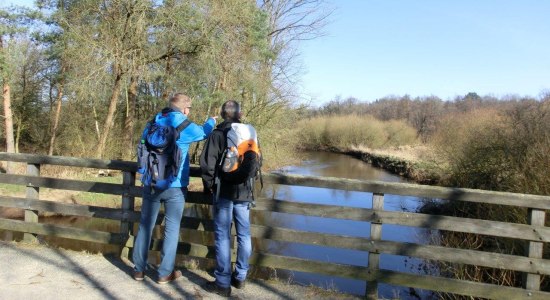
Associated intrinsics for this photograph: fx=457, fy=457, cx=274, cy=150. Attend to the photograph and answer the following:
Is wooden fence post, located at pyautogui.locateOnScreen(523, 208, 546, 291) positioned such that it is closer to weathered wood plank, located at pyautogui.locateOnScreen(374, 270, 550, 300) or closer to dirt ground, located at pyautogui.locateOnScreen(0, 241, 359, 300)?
weathered wood plank, located at pyautogui.locateOnScreen(374, 270, 550, 300)

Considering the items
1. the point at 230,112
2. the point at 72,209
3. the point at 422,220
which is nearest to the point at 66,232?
the point at 72,209

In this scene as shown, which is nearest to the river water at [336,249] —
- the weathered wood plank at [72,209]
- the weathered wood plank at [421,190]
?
the weathered wood plank at [72,209]

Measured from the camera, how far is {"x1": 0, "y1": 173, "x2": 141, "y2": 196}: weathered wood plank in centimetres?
502

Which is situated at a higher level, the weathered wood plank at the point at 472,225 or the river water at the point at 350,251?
the weathered wood plank at the point at 472,225

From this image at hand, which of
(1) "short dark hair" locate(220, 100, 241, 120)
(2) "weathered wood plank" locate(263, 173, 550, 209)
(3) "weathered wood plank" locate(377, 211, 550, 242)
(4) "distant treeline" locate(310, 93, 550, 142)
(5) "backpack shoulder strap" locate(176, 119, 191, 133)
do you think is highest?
(4) "distant treeline" locate(310, 93, 550, 142)

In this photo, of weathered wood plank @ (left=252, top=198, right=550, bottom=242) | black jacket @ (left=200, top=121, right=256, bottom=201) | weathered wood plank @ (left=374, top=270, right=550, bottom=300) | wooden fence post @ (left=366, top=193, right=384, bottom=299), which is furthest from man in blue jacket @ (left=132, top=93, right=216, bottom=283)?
weathered wood plank @ (left=374, top=270, right=550, bottom=300)

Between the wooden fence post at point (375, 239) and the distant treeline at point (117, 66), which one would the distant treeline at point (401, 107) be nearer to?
the distant treeline at point (117, 66)

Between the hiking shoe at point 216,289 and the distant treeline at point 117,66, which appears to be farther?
the distant treeline at point 117,66

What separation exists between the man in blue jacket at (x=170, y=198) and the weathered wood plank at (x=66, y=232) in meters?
0.83

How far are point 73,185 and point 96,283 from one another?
1429 millimetres

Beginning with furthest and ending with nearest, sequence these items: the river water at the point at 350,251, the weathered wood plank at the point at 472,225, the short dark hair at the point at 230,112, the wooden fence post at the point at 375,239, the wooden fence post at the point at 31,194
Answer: the river water at the point at 350,251
the wooden fence post at the point at 31,194
the wooden fence post at the point at 375,239
the short dark hair at the point at 230,112
the weathered wood plank at the point at 472,225

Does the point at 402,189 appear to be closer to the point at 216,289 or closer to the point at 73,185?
the point at 216,289

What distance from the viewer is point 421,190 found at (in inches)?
164

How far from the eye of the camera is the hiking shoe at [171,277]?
4371mm
